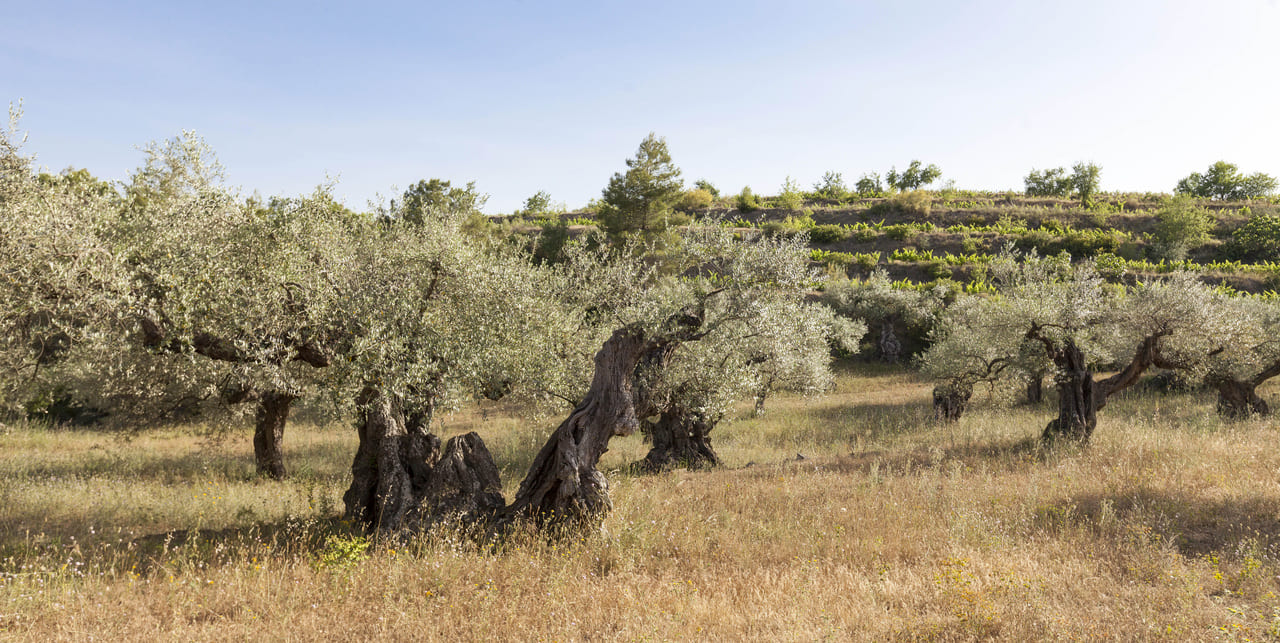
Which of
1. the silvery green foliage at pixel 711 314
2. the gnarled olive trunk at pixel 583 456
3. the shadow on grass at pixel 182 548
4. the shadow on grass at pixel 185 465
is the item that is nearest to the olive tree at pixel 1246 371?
the silvery green foliage at pixel 711 314

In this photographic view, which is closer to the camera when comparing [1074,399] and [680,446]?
[1074,399]

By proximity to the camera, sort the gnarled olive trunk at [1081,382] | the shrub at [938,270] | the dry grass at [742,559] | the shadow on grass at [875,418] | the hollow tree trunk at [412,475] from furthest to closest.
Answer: the shrub at [938,270] → the shadow on grass at [875,418] → the gnarled olive trunk at [1081,382] → the hollow tree trunk at [412,475] → the dry grass at [742,559]

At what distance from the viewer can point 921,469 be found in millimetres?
12633

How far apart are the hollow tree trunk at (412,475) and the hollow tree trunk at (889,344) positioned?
116ft

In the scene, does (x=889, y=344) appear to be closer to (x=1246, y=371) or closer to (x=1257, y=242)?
(x=1246, y=371)

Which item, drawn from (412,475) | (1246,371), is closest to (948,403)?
(1246,371)

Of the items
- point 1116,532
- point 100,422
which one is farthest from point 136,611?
point 100,422

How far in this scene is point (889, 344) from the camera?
39625mm

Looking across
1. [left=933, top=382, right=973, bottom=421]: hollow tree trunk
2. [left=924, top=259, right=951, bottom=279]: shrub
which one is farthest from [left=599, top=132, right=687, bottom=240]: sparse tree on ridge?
[left=933, top=382, right=973, bottom=421]: hollow tree trunk

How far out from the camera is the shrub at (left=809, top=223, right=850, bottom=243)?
59500mm

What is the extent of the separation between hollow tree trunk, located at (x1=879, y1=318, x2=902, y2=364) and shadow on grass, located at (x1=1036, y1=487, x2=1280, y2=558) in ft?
98.0

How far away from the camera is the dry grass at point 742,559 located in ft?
20.2

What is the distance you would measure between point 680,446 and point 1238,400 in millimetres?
20562

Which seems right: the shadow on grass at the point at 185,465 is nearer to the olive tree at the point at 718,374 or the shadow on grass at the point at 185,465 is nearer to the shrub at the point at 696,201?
the olive tree at the point at 718,374
